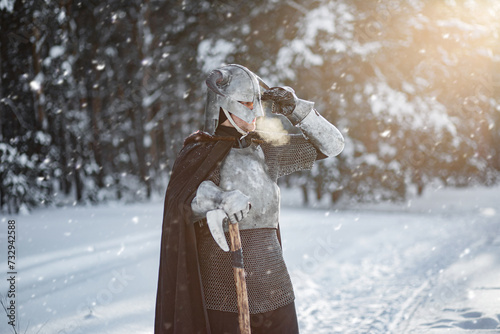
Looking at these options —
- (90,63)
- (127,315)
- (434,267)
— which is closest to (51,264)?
(127,315)

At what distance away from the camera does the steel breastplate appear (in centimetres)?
243

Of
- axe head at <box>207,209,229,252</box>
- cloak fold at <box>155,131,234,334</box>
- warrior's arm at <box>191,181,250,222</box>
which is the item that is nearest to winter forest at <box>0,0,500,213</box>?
cloak fold at <box>155,131,234,334</box>

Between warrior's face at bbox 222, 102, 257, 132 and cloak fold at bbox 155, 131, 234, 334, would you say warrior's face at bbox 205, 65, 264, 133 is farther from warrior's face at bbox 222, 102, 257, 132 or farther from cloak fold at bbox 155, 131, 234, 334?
cloak fold at bbox 155, 131, 234, 334

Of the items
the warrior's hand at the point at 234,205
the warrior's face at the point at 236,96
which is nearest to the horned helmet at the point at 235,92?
the warrior's face at the point at 236,96

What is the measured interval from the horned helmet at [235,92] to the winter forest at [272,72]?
834 centimetres

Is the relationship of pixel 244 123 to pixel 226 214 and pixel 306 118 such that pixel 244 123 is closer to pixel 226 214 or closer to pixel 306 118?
pixel 306 118

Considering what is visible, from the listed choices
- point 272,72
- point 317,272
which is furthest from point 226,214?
point 272,72

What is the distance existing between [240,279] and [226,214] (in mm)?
351

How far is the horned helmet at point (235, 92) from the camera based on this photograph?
2.41 meters

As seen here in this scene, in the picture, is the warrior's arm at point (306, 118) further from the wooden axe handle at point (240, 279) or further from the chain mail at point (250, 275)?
the wooden axe handle at point (240, 279)

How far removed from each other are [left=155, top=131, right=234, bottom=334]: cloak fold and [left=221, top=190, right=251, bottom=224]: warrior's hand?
210 mm

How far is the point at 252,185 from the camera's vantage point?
2.45m

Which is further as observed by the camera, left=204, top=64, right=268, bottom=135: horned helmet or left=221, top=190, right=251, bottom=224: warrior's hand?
left=204, top=64, right=268, bottom=135: horned helmet

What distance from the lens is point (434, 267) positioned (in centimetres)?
690
